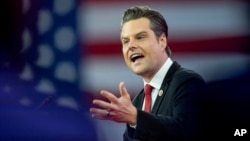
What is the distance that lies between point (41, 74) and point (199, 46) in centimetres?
51

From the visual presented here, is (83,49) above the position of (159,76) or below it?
above

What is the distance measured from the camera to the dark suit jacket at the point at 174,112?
3.18ft

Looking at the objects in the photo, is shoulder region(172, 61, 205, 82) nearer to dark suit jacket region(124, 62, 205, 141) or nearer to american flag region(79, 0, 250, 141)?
dark suit jacket region(124, 62, 205, 141)

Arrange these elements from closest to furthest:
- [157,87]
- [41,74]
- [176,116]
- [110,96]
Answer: [110,96]
[176,116]
[157,87]
[41,74]

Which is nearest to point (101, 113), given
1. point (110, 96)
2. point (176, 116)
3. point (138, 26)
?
point (110, 96)

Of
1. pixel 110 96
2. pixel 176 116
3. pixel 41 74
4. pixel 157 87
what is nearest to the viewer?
pixel 110 96

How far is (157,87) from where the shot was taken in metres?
1.12

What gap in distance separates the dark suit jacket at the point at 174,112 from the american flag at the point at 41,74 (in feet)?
0.95

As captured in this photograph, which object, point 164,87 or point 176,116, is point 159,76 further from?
point 176,116

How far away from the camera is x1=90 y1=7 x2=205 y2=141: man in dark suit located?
0.97 meters

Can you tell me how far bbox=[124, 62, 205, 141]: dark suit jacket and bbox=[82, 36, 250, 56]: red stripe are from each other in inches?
10.6

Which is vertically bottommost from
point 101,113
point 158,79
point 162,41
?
point 101,113

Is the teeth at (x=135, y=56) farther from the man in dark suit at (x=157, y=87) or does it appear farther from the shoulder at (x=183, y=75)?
the shoulder at (x=183, y=75)

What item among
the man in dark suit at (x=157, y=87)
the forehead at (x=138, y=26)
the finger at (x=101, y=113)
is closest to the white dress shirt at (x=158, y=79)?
the man in dark suit at (x=157, y=87)
